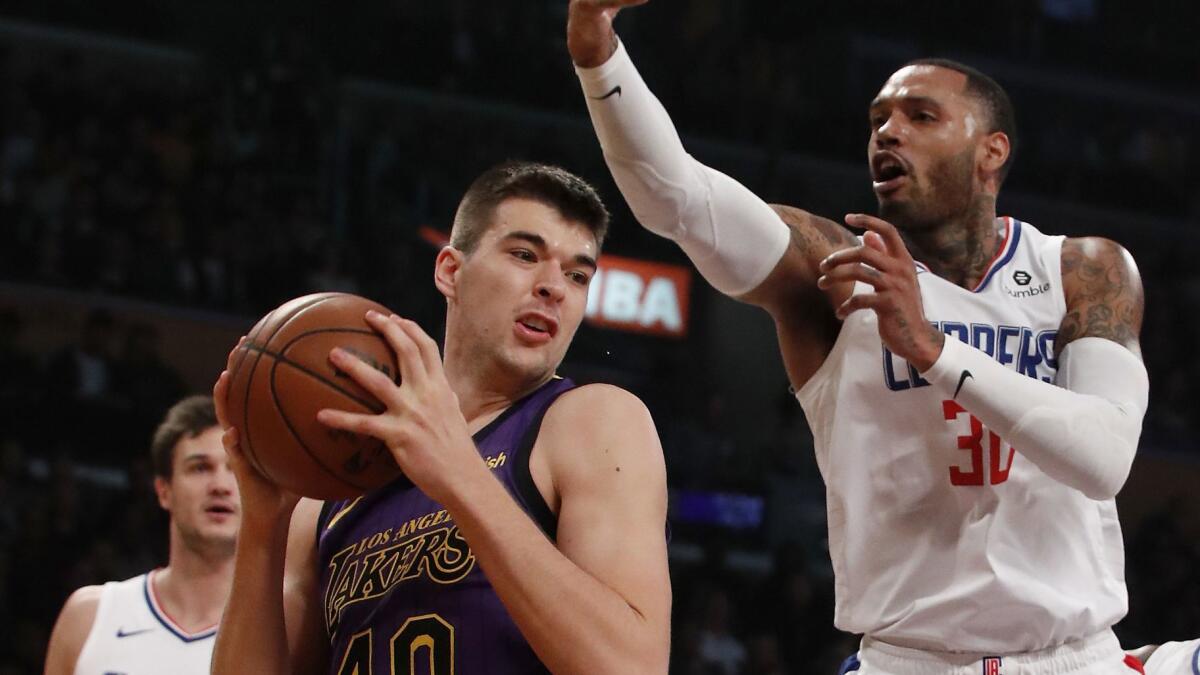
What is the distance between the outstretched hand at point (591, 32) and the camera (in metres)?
2.87

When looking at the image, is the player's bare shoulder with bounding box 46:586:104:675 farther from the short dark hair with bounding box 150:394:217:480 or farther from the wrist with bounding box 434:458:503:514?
the wrist with bounding box 434:458:503:514

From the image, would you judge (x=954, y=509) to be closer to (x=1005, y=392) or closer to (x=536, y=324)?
(x=1005, y=392)

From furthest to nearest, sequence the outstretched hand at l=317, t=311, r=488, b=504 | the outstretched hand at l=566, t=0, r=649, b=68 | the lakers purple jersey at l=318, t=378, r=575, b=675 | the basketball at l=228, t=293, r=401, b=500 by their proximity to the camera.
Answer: the outstretched hand at l=566, t=0, r=649, b=68 → the lakers purple jersey at l=318, t=378, r=575, b=675 → the basketball at l=228, t=293, r=401, b=500 → the outstretched hand at l=317, t=311, r=488, b=504

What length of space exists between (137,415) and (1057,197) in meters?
11.1

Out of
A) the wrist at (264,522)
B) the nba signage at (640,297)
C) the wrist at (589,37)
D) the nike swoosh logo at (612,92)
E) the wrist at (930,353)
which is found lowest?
the wrist at (264,522)

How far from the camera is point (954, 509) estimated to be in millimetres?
3197

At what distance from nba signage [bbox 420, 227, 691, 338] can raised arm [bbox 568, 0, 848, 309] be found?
37.0ft

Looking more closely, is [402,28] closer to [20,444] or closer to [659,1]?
[659,1]

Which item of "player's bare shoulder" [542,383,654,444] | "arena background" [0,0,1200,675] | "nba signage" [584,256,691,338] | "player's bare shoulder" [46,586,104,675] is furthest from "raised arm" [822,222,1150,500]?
"nba signage" [584,256,691,338]

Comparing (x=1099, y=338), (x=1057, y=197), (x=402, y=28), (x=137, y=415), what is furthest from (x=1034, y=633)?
(x=1057, y=197)

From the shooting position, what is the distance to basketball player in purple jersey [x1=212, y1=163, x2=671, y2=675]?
2.18m

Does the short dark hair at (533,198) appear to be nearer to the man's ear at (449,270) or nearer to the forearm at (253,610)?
the man's ear at (449,270)

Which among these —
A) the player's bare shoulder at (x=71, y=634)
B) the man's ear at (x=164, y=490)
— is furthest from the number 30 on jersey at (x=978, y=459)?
the player's bare shoulder at (x=71, y=634)

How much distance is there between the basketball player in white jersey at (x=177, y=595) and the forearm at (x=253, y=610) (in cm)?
222
